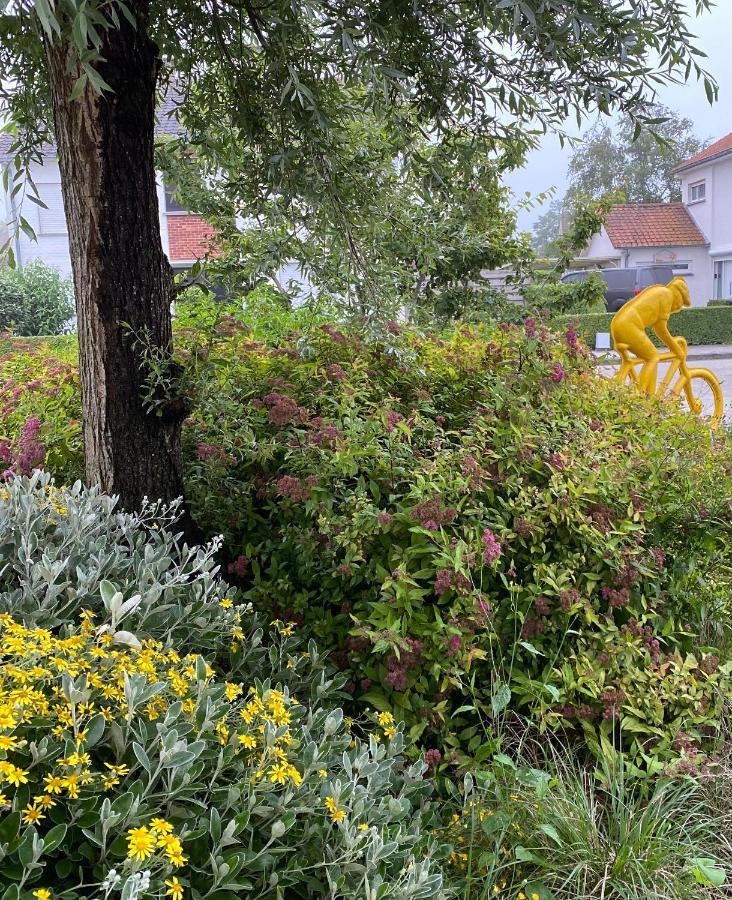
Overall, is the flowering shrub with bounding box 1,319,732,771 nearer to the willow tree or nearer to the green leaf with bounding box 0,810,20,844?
the willow tree

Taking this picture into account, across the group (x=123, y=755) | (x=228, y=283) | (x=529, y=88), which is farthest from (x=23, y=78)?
(x=123, y=755)

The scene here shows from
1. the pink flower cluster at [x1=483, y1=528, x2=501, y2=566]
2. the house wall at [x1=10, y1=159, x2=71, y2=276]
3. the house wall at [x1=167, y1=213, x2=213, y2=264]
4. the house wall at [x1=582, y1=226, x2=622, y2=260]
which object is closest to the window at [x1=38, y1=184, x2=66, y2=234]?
the house wall at [x1=10, y1=159, x2=71, y2=276]

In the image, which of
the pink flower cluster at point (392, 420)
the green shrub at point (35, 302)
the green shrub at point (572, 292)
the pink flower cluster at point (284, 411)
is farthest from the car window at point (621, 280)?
the pink flower cluster at point (284, 411)

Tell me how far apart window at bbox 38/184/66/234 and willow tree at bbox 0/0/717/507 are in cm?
2079

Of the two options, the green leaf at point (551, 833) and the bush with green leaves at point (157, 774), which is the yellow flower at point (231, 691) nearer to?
the bush with green leaves at point (157, 774)

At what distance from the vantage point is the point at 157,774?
4.87 ft

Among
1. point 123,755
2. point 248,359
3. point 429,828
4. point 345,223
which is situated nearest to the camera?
point 123,755

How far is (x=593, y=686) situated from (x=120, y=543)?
1664 mm

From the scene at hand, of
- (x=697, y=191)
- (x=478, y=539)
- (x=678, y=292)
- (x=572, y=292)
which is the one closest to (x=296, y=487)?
(x=478, y=539)

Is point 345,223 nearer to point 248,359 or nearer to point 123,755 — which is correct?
point 248,359

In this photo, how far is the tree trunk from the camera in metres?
2.74

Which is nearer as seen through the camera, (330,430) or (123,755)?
(123,755)

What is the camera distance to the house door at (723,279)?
34.8 meters

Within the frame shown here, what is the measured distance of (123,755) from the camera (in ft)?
5.18
